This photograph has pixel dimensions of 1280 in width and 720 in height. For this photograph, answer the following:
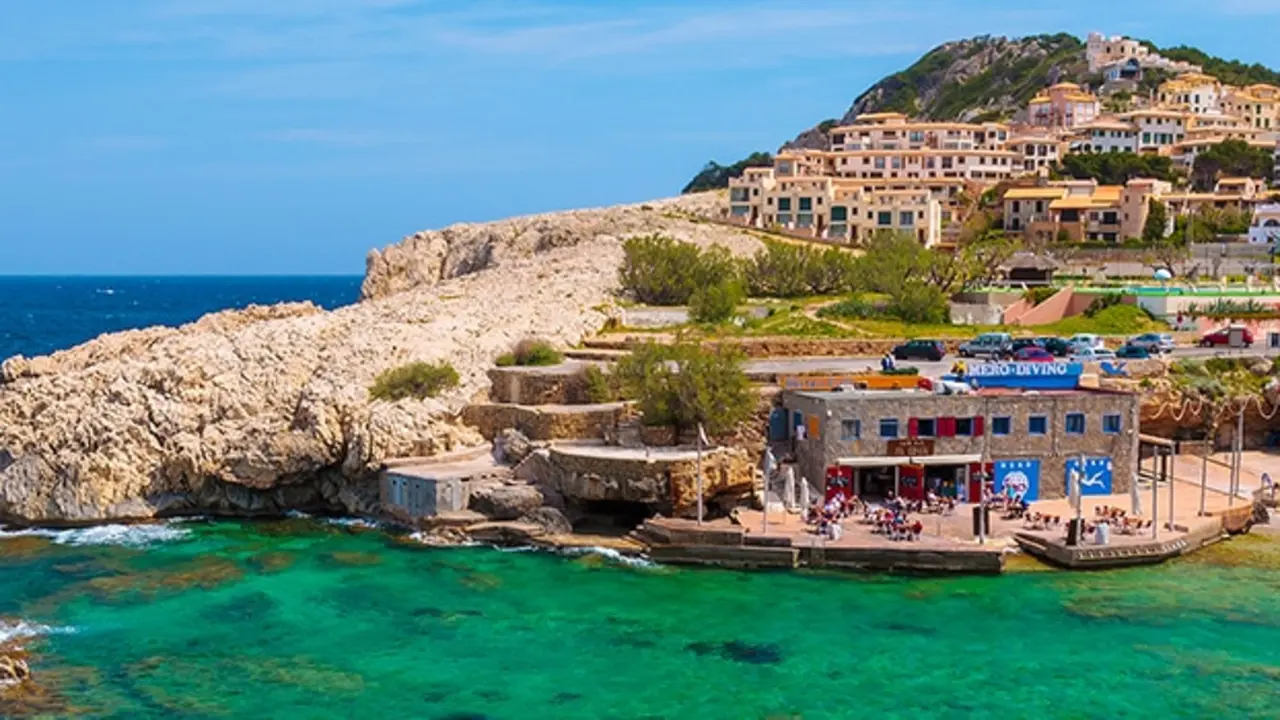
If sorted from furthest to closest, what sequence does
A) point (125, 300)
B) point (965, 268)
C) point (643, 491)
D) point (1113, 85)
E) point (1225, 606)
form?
point (125, 300) → point (1113, 85) → point (965, 268) → point (643, 491) → point (1225, 606)

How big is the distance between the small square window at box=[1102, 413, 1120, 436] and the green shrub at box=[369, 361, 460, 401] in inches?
793

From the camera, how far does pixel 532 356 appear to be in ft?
153

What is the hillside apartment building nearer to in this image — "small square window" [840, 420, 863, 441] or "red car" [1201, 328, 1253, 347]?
"red car" [1201, 328, 1253, 347]

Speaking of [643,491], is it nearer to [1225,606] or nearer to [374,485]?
[374,485]

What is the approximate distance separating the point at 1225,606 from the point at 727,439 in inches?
587

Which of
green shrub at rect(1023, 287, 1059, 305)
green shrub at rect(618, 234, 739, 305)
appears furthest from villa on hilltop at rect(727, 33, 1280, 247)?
green shrub at rect(618, 234, 739, 305)

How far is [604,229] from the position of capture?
8350cm

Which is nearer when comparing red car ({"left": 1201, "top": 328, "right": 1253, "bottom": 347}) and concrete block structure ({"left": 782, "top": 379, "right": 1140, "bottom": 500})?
concrete block structure ({"left": 782, "top": 379, "right": 1140, "bottom": 500})

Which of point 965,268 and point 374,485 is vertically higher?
point 965,268

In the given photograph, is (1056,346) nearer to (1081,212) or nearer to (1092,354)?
(1092,354)

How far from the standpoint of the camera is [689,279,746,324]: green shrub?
5516 centimetres

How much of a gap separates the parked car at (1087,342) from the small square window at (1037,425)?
1189 cm

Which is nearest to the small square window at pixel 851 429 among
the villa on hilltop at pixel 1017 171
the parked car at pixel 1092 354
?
the parked car at pixel 1092 354

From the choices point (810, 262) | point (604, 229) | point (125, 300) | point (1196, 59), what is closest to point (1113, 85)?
point (1196, 59)
